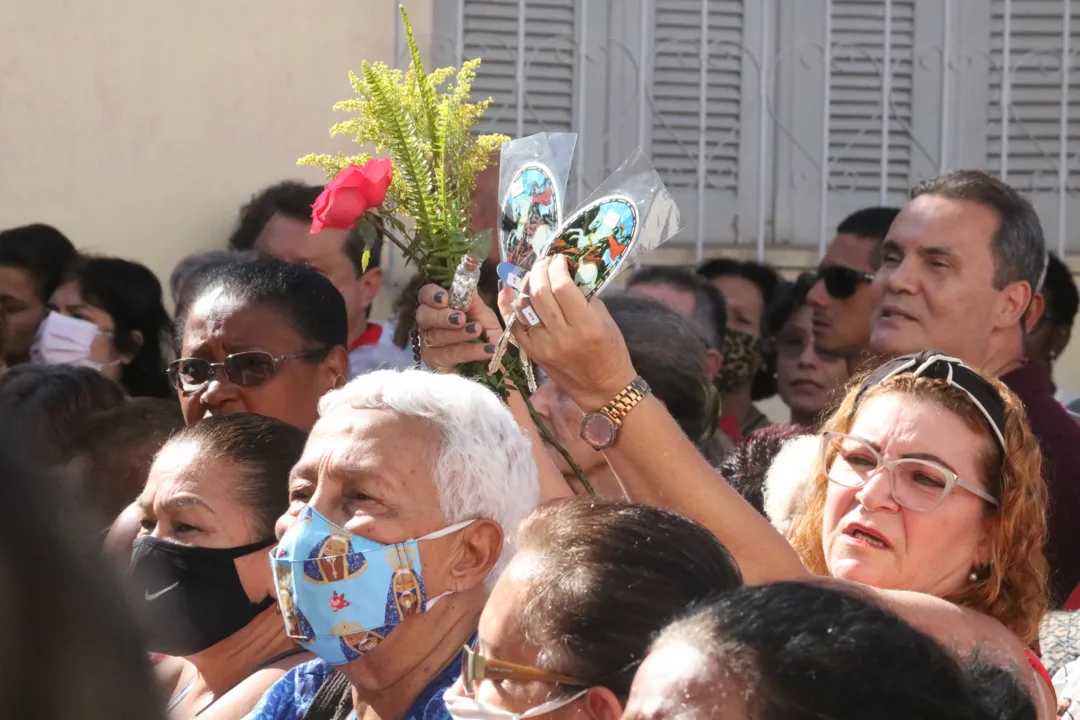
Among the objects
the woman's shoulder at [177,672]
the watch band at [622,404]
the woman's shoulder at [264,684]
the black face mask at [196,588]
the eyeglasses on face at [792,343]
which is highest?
the watch band at [622,404]

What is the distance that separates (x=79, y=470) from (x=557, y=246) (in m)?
1.90

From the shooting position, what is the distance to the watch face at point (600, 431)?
9.58 ft

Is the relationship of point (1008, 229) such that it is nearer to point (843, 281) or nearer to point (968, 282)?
point (968, 282)

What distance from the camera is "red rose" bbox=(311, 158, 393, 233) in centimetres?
322

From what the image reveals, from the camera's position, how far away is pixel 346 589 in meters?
2.90

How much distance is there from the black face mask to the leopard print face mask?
2743 mm

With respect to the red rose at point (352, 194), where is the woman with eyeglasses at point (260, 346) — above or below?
below

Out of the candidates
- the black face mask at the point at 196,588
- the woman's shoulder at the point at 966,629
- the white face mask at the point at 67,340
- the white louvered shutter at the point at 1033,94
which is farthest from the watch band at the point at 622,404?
the white louvered shutter at the point at 1033,94

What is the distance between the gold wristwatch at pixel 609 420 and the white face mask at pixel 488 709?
624mm

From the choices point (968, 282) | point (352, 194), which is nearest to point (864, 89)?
point (968, 282)

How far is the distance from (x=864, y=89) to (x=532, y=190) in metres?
4.44

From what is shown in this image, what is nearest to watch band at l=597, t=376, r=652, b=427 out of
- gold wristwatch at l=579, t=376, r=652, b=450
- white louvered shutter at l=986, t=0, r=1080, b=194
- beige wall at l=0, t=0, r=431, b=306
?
gold wristwatch at l=579, t=376, r=652, b=450

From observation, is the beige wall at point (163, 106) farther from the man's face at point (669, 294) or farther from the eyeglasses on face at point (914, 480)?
the eyeglasses on face at point (914, 480)

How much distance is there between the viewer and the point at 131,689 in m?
1.04
